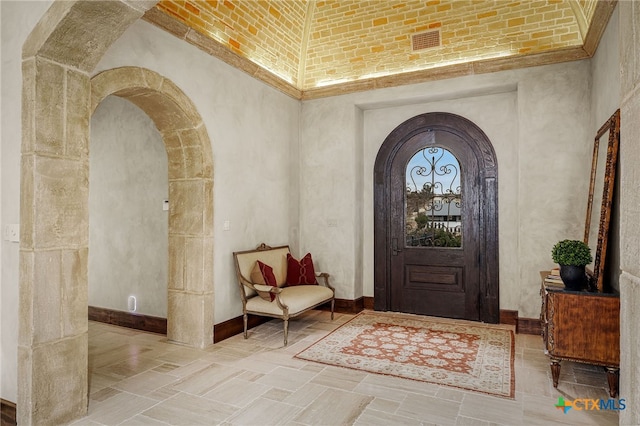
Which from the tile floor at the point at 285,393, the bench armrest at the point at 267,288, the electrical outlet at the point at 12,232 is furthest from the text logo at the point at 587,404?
the electrical outlet at the point at 12,232

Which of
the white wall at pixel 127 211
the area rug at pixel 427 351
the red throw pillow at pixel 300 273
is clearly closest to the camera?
the area rug at pixel 427 351

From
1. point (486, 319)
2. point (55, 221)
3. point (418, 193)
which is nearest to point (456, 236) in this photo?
point (418, 193)

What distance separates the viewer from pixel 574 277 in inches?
133

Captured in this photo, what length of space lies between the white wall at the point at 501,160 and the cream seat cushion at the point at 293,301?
1.01m

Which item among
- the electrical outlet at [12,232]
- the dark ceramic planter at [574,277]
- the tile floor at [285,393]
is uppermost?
the electrical outlet at [12,232]

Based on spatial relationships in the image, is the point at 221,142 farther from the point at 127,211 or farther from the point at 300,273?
the point at 300,273

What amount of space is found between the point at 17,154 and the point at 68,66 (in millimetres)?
691

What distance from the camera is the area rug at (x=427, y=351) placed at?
3.66 meters

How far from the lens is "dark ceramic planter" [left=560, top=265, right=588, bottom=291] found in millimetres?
3367

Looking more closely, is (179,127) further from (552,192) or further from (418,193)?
(552,192)

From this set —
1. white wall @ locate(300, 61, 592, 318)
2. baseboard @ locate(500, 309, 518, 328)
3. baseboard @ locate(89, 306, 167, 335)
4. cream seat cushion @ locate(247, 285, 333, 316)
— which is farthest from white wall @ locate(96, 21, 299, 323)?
baseboard @ locate(500, 309, 518, 328)

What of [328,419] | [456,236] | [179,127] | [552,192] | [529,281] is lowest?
[328,419]

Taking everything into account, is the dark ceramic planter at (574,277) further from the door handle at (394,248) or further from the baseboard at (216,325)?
the door handle at (394,248)

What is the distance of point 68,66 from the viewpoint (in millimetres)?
2865
